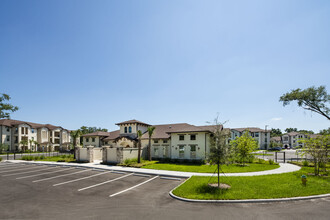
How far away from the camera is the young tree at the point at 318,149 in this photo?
16203 millimetres

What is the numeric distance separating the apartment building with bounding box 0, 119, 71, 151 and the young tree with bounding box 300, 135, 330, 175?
69245 mm

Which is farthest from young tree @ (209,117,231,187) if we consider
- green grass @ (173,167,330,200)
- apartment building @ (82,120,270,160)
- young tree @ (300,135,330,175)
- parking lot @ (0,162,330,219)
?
apartment building @ (82,120,270,160)

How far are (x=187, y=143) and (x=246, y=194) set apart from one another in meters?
17.5

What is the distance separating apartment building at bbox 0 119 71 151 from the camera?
55.8 metres

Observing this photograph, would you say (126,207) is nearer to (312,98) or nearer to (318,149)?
(318,149)

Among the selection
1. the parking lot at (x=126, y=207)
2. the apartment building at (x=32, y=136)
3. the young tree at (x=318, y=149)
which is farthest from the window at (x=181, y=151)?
the apartment building at (x=32, y=136)

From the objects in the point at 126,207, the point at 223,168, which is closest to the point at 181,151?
the point at 223,168

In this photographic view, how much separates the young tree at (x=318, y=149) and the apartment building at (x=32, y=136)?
227 ft

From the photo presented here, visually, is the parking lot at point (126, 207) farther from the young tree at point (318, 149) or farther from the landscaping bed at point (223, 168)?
the young tree at point (318, 149)

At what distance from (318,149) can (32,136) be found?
7680 centimetres

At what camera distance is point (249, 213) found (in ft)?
26.1

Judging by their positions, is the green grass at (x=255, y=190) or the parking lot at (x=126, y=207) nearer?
the parking lot at (x=126, y=207)

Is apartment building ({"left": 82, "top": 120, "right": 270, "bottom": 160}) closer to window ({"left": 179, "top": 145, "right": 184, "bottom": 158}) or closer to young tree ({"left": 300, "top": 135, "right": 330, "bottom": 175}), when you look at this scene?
window ({"left": 179, "top": 145, "right": 184, "bottom": 158})

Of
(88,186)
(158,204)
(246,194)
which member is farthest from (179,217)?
(88,186)
